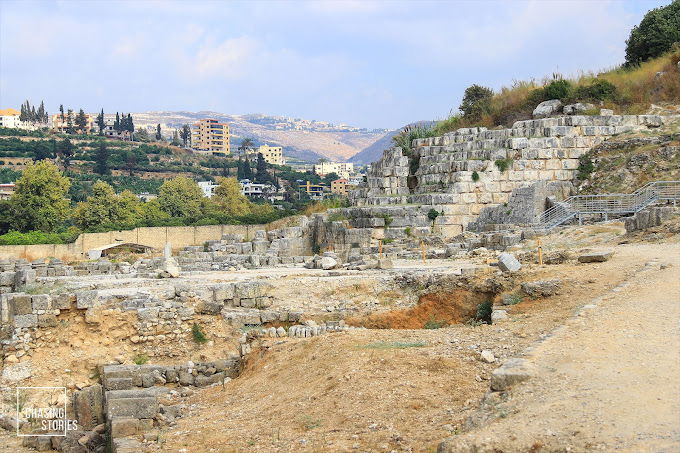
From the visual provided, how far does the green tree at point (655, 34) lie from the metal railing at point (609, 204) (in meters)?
11.0

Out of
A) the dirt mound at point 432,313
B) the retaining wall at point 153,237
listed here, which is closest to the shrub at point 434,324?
the dirt mound at point 432,313

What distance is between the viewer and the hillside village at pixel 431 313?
8.70m

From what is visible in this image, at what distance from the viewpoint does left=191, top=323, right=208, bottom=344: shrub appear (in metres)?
15.9

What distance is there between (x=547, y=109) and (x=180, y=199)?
3658 cm

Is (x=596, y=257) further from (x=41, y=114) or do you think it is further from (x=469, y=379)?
(x=41, y=114)

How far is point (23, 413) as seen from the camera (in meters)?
14.5

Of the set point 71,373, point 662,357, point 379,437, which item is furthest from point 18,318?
point 662,357

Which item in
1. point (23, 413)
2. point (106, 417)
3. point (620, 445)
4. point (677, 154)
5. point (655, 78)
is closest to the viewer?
point (620, 445)

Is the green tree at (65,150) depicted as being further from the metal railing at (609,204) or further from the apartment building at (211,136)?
the apartment building at (211,136)

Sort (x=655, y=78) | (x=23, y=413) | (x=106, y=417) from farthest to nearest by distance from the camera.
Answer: (x=655, y=78), (x=23, y=413), (x=106, y=417)

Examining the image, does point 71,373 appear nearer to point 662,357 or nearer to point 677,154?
point 662,357

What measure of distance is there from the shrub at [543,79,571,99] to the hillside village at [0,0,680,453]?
0.28 feet

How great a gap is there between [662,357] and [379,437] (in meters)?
2.79

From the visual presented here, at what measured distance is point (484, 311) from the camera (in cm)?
1585
